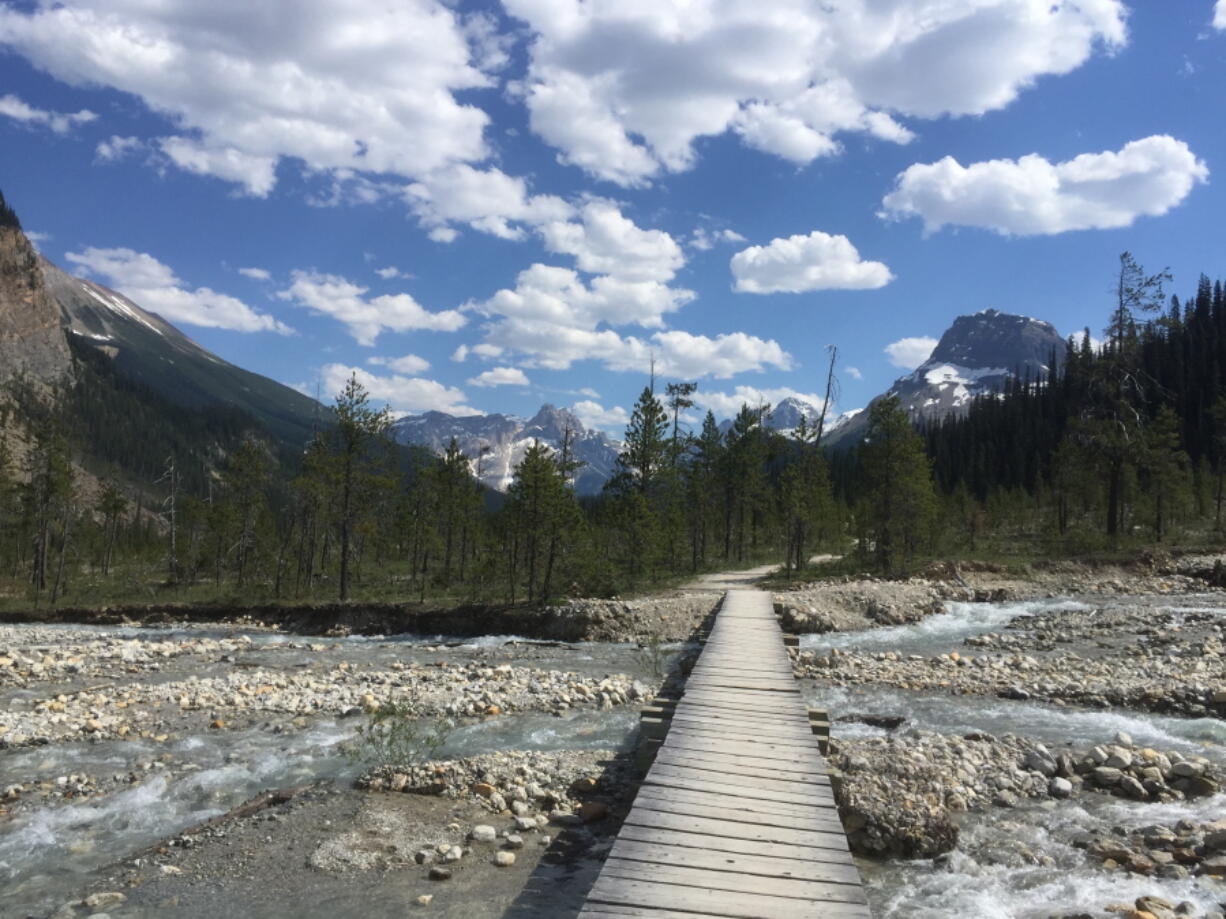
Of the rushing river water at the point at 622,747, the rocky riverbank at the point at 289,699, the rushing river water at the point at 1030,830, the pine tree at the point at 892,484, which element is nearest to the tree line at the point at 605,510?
the pine tree at the point at 892,484

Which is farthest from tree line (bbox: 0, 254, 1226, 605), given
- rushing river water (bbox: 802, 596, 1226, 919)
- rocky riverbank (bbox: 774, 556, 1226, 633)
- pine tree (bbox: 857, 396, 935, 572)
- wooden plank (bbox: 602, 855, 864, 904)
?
wooden plank (bbox: 602, 855, 864, 904)

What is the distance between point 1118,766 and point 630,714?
7568mm

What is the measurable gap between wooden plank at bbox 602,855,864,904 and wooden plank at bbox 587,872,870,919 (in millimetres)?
64

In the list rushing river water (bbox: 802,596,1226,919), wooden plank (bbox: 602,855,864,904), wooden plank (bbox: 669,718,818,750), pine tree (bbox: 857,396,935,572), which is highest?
pine tree (bbox: 857,396,935,572)

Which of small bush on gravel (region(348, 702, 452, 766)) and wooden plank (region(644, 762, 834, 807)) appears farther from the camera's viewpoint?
small bush on gravel (region(348, 702, 452, 766))

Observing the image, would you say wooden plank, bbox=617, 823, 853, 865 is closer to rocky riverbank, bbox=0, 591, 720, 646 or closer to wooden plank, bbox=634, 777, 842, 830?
wooden plank, bbox=634, 777, 842, 830

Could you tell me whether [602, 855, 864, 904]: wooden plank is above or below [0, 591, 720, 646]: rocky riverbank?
above

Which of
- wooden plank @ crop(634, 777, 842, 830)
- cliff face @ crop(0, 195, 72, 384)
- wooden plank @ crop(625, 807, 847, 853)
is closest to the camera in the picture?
wooden plank @ crop(625, 807, 847, 853)

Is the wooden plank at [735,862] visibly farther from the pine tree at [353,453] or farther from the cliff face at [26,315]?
the cliff face at [26,315]

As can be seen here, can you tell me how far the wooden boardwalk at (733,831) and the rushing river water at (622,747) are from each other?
120cm

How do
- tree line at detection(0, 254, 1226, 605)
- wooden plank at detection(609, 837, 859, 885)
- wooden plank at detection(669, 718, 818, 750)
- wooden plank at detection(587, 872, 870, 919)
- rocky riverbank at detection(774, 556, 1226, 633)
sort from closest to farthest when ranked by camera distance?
wooden plank at detection(587, 872, 870, 919) → wooden plank at detection(609, 837, 859, 885) → wooden plank at detection(669, 718, 818, 750) → rocky riverbank at detection(774, 556, 1226, 633) → tree line at detection(0, 254, 1226, 605)

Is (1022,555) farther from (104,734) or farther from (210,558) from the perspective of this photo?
(210,558)

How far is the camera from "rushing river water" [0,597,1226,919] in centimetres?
688

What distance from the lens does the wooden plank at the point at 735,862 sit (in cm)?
573
